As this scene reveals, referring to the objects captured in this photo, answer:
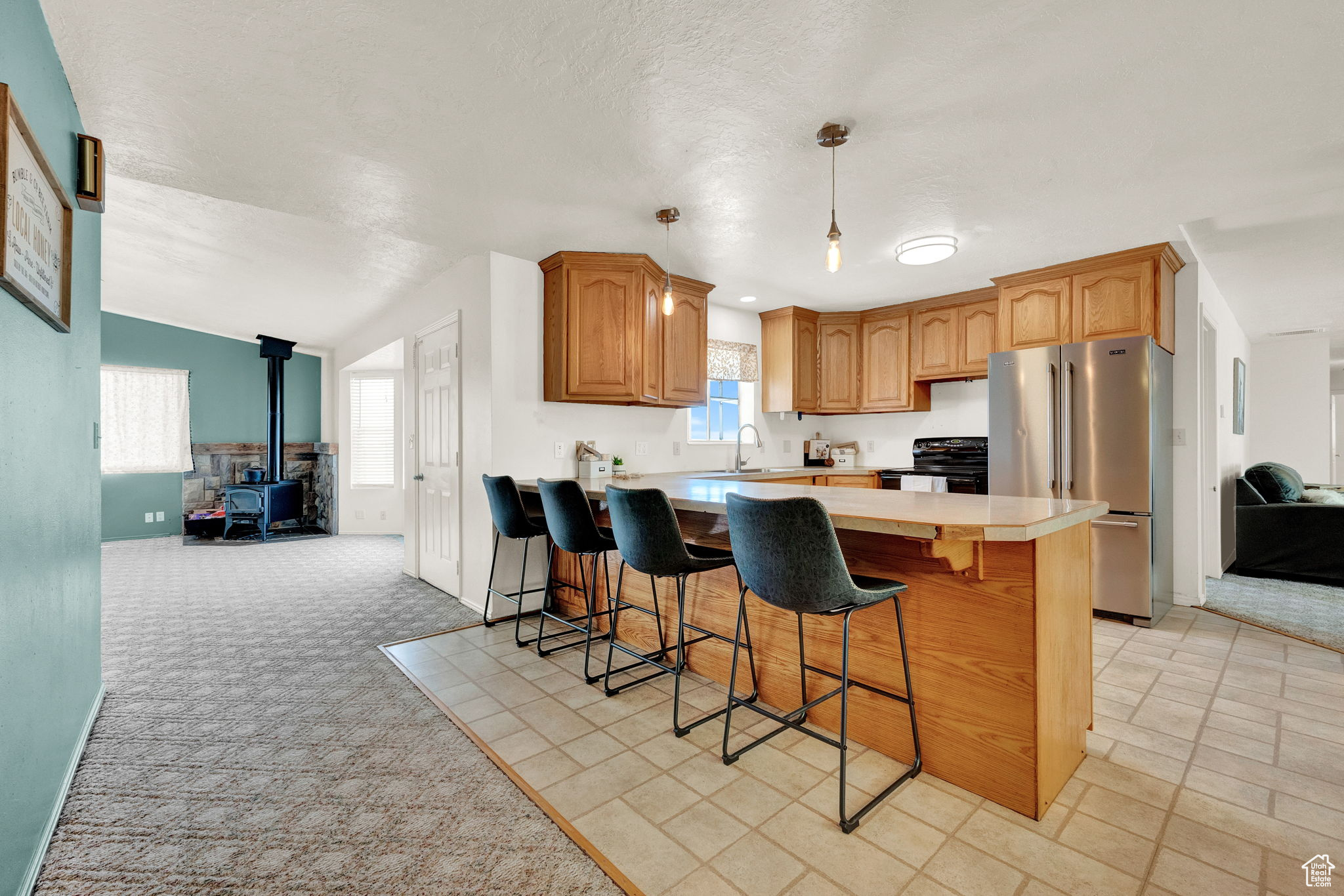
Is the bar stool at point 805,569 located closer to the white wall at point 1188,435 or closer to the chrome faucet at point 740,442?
the chrome faucet at point 740,442

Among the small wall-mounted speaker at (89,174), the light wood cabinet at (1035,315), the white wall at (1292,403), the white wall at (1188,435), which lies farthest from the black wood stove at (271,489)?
the white wall at (1292,403)

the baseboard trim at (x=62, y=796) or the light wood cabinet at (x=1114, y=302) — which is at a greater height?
the light wood cabinet at (x=1114, y=302)

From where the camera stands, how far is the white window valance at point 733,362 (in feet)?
16.5

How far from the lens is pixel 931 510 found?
1.81m

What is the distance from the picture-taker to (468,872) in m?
1.47

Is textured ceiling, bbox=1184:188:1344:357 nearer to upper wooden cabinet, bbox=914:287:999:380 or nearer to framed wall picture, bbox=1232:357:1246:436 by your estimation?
framed wall picture, bbox=1232:357:1246:436

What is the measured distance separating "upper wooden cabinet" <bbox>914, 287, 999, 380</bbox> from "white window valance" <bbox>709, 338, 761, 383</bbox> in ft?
4.62

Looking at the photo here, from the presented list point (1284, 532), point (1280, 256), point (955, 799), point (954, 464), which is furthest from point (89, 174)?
point (1284, 532)

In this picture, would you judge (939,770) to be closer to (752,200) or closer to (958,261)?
(752,200)

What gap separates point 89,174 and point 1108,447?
4988 mm

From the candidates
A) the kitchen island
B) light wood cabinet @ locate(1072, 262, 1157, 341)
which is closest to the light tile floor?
the kitchen island

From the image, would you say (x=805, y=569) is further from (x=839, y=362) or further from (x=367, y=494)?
(x=367, y=494)

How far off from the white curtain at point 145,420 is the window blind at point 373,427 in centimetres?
182

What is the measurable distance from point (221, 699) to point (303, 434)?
240 inches
